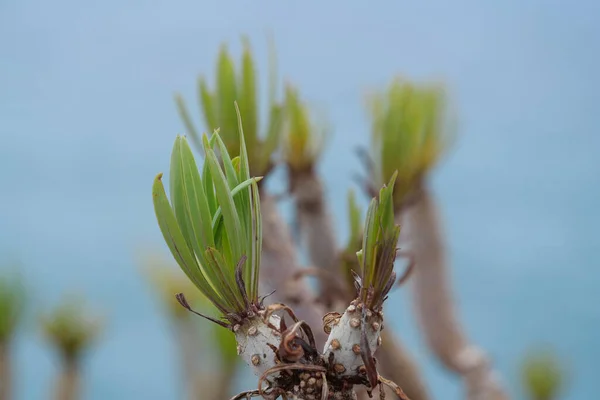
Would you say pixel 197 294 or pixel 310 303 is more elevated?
pixel 310 303

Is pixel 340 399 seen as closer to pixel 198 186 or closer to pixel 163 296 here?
pixel 198 186

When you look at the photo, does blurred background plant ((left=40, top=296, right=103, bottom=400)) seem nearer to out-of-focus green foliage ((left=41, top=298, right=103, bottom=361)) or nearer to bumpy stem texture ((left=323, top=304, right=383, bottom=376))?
out-of-focus green foliage ((left=41, top=298, right=103, bottom=361))

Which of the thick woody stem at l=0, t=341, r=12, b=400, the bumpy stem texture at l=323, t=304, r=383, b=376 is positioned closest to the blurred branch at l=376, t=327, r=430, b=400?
the bumpy stem texture at l=323, t=304, r=383, b=376

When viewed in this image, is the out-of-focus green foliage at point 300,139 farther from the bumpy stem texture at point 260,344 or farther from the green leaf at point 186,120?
the bumpy stem texture at point 260,344

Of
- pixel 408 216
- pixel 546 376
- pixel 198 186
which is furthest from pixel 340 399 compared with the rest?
pixel 546 376

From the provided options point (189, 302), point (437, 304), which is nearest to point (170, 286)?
A: point (189, 302)

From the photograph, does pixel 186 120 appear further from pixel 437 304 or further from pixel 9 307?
pixel 9 307
